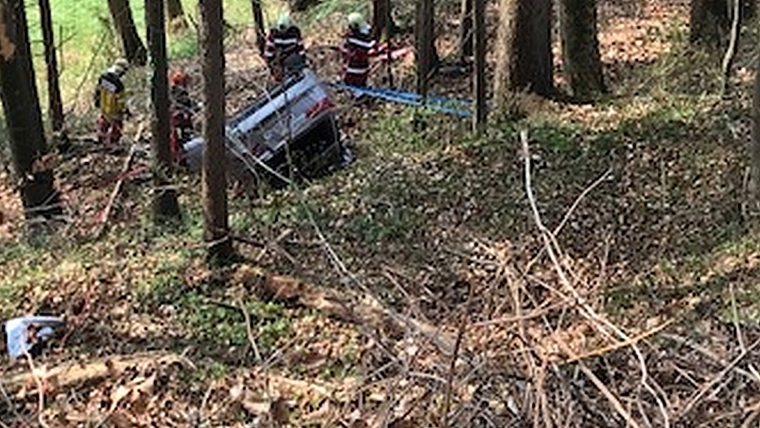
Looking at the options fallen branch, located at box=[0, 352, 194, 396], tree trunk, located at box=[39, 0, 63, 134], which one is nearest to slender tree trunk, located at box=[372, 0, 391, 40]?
tree trunk, located at box=[39, 0, 63, 134]

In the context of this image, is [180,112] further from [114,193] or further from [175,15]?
[175,15]

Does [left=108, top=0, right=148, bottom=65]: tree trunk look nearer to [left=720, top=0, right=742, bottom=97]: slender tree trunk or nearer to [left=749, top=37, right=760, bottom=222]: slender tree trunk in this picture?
[left=720, top=0, right=742, bottom=97]: slender tree trunk

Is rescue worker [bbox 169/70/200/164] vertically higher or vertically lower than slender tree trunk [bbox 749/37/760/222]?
lower

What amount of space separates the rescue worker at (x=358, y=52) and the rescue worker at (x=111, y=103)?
11.8 ft

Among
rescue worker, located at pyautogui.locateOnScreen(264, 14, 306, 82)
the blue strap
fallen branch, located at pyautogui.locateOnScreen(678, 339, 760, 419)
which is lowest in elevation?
the blue strap

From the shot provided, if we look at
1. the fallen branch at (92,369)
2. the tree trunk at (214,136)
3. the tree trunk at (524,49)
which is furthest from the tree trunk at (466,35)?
the fallen branch at (92,369)

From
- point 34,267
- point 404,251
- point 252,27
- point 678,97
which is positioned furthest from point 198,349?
point 252,27

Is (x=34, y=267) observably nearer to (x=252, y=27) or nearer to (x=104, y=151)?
(x=104, y=151)

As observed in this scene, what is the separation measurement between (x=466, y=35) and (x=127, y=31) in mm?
9604

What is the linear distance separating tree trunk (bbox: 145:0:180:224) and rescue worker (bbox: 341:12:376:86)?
18.4 ft

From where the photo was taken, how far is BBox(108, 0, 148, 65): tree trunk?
24094mm

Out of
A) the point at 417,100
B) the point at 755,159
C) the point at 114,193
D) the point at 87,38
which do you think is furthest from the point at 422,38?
the point at 87,38

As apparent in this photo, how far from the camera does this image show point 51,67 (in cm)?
1705

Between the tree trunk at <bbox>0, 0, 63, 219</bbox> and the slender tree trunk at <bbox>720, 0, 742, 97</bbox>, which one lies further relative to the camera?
the slender tree trunk at <bbox>720, 0, 742, 97</bbox>
